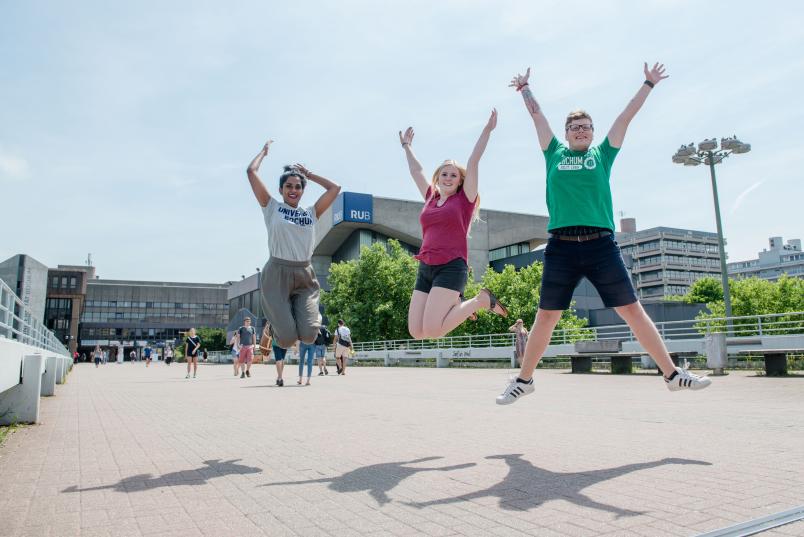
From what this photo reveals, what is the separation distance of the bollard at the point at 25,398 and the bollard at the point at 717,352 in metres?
14.5

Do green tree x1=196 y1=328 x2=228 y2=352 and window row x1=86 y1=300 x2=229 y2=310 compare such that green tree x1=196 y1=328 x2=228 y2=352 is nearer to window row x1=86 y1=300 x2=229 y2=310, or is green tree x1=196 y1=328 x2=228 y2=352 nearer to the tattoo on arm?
window row x1=86 y1=300 x2=229 y2=310

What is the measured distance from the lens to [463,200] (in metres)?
5.48

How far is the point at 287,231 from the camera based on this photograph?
17.8 feet

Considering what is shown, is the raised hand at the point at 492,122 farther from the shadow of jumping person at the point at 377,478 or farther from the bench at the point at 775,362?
the bench at the point at 775,362

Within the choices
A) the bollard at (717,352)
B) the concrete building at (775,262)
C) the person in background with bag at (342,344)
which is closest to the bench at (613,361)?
the bollard at (717,352)

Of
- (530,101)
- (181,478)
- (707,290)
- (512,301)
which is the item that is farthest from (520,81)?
(707,290)

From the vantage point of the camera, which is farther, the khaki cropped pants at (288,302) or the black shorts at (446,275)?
the khaki cropped pants at (288,302)

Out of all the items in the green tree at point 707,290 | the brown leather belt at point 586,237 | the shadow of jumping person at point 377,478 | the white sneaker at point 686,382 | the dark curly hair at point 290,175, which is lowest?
the shadow of jumping person at point 377,478

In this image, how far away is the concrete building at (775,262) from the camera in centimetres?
13550

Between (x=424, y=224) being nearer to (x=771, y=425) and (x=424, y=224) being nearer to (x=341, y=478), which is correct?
(x=341, y=478)

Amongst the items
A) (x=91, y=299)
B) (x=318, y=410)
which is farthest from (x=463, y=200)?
(x=91, y=299)

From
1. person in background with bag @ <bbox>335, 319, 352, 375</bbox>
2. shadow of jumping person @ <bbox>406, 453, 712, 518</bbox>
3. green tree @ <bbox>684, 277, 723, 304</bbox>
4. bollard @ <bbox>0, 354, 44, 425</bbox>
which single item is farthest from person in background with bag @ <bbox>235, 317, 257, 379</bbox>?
green tree @ <bbox>684, 277, 723, 304</bbox>

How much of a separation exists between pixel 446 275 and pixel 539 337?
0.99 metres

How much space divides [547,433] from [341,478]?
2.37 m
